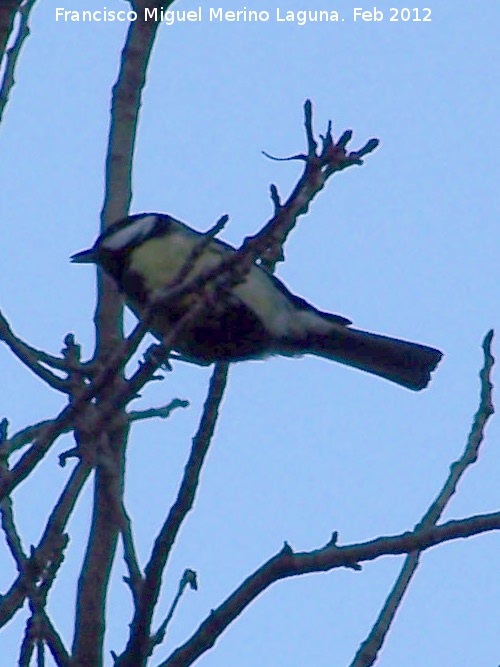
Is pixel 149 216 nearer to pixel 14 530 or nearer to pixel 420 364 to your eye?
pixel 420 364

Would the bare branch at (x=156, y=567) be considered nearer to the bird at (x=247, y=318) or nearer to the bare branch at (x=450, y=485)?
the bare branch at (x=450, y=485)

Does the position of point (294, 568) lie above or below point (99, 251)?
below

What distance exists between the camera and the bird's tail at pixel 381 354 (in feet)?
12.0

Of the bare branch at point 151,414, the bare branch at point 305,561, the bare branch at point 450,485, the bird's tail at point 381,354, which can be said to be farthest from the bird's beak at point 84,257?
the bare branch at point 305,561

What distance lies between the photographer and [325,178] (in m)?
1.67

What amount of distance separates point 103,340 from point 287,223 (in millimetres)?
903

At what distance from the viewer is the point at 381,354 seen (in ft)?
12.1

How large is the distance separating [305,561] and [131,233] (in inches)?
71.9

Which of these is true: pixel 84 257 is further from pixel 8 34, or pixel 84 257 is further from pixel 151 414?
pixel 8 34

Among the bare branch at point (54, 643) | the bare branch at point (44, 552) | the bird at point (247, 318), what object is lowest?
the bare branch at point (54, 643)

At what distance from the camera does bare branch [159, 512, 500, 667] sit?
5.61 feet

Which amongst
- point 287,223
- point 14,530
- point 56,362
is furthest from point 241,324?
point 287,223

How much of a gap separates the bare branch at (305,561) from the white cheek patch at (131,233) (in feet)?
4.70

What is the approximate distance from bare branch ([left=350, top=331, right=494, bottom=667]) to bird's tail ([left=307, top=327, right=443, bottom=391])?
1519 mm
